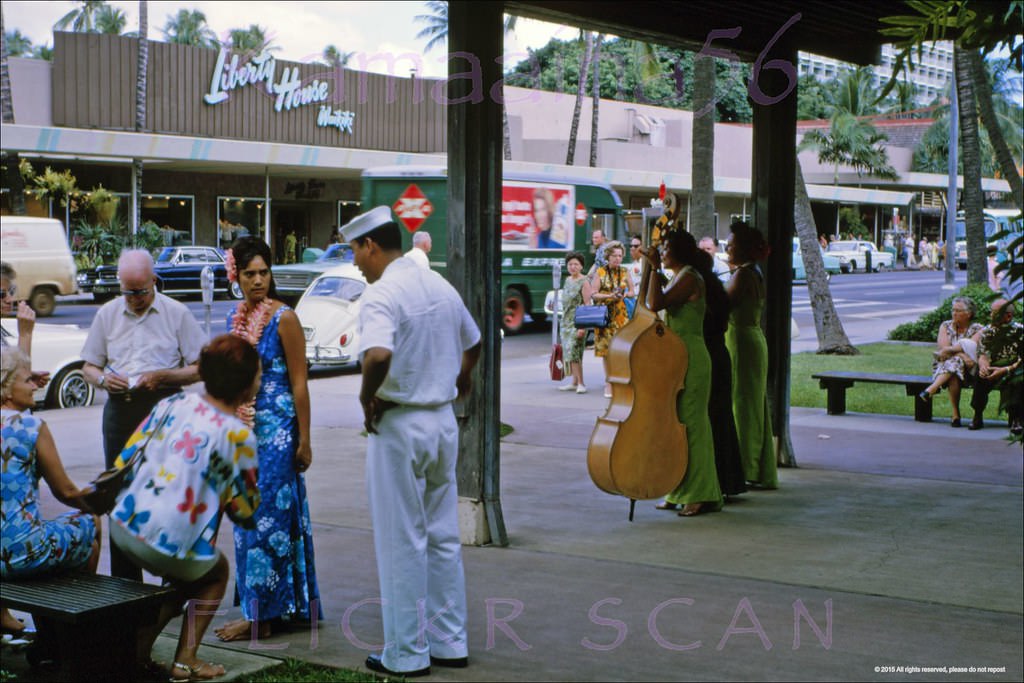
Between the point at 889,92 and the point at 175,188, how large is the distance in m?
28.1

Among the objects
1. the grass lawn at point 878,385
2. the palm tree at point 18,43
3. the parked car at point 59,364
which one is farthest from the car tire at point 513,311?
the palm tree at point 18,43

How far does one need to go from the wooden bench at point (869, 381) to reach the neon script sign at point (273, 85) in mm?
21507

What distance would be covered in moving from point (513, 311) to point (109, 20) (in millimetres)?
48686

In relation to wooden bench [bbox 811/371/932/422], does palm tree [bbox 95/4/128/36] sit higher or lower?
higher

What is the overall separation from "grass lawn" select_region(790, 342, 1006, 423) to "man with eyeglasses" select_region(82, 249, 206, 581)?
25.2 feet

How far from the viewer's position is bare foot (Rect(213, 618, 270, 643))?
5.43 m

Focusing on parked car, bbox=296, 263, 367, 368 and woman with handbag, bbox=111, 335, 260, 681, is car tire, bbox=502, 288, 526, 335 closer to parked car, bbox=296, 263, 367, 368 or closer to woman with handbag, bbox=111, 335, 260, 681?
parked car, bbox=296, 263, 367, 368

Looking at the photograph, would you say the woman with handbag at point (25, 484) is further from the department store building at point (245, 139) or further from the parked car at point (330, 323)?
the department store building at point (245, 139)

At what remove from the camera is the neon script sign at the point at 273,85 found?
3186 cm

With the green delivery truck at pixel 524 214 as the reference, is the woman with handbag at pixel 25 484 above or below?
below

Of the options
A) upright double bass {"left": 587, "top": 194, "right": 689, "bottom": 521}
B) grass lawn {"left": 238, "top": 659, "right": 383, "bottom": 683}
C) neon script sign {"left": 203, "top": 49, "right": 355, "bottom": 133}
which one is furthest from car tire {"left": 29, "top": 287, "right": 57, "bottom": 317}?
grass lawn {"left": 238, "top": 659, "right": 383, "bottom": 683}

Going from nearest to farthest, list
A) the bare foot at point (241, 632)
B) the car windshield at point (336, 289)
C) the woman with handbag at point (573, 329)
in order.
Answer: the bare foot at point (241, 632) < the woman with handbag at point (573, 329) < the car windshield at point (336, 289)

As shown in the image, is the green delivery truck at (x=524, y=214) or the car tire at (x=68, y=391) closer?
the car tire at (x=68, y=391)

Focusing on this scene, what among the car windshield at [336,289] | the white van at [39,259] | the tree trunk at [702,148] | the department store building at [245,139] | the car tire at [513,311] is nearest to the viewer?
the tree trunk at [702,148]
